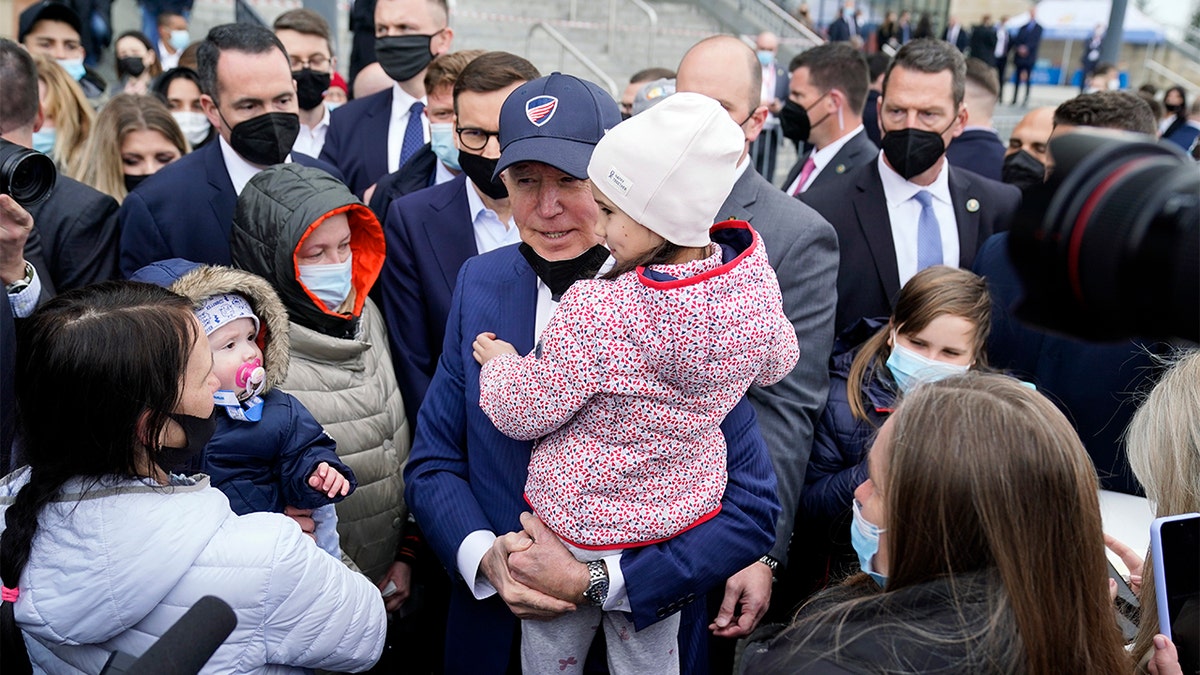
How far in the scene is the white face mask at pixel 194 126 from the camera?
567 cm

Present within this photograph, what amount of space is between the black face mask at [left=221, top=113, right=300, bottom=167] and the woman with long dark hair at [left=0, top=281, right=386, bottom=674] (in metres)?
1.85

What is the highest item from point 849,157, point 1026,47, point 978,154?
point 849,157

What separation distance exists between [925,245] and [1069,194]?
10.1 feet

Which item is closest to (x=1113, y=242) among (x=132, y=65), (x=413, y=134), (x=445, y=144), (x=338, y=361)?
(x=338, y=361)

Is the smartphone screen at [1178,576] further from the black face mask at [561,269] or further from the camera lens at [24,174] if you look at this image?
the camera lens at [24,174]

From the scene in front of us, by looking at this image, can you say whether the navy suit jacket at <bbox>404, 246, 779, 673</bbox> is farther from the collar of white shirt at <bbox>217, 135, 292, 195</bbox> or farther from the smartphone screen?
the collar of white shirt at <bbox>217, 135, 292, 195</bbox>

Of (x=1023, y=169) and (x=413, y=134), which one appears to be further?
(x=1023, y=169)

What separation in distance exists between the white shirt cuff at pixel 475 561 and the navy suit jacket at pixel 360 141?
315 cm

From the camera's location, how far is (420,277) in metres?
3.36

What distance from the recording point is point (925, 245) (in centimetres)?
402

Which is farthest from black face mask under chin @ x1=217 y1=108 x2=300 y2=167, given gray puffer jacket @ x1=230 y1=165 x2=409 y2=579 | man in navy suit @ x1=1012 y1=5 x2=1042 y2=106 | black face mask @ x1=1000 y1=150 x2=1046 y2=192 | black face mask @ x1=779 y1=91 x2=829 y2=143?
man in navy suit @ x1=1012 y1=5 x2=1042 y2=106

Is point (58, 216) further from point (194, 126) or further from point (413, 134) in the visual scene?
point (194, 126)

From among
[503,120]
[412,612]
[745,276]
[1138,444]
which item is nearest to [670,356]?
[745,276]

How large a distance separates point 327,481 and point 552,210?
0.91 m
